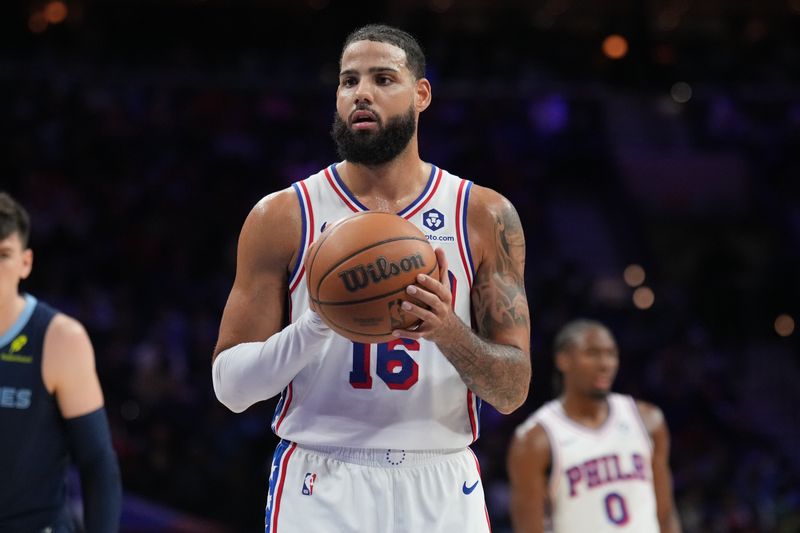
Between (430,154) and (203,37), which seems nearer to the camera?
(430,154)

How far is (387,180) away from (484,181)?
9125 mm

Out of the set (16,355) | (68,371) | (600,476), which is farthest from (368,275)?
(600,476)

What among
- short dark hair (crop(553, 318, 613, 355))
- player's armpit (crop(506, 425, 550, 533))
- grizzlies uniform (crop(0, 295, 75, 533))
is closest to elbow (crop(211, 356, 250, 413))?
grizzlies uniform (crop(0, 295, 75, 533))

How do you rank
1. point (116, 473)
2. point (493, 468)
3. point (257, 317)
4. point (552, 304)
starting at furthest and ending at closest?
1. point (552, 304)
2. point (493, 468)
3. point (116, 473)
4. point (257, 317)

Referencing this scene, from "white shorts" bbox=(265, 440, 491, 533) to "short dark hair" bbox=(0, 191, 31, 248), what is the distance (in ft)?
3.97

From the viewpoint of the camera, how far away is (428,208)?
3.06 m

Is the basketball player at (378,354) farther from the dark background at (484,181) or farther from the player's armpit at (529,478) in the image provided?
the dark background at (484,181)

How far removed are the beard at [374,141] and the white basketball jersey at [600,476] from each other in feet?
8.92

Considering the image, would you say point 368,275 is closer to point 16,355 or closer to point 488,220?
point 488,220

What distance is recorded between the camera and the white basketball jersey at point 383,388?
9.48 ft

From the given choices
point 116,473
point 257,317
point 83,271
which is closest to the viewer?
point 257,317

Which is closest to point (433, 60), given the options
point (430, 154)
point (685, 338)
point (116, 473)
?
point (430, 154)

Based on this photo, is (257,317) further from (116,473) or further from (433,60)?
(433,60)

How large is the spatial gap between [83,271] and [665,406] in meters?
5.88
